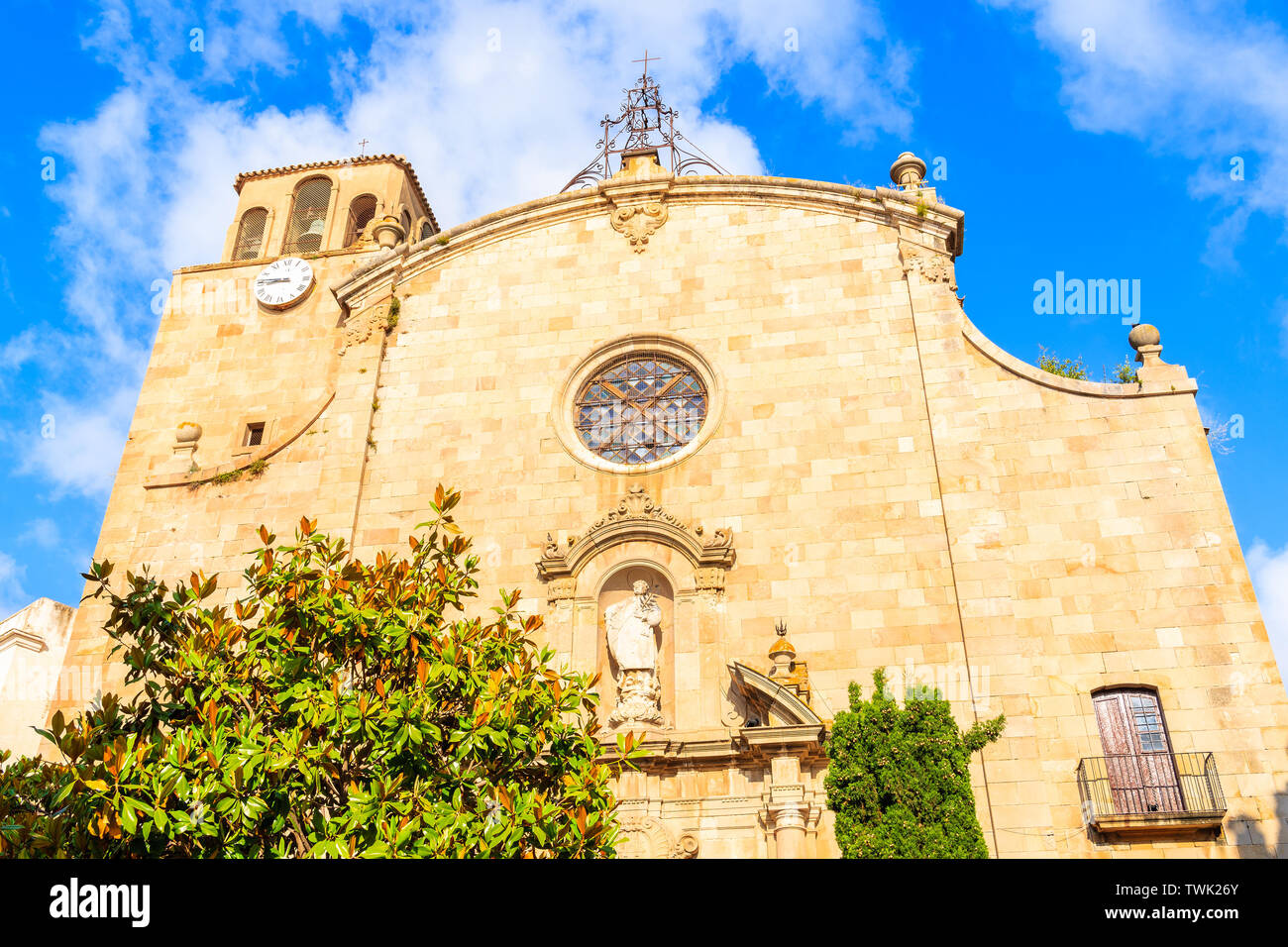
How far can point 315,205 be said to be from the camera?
2617 cm

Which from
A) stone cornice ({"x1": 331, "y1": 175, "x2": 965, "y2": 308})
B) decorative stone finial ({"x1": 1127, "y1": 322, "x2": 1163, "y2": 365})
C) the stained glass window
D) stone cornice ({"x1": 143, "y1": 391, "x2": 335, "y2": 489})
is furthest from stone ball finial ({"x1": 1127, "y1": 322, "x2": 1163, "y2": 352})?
stone cornice ({"x1": 143, "y1": 391, "x2": 335, "y2": 489})

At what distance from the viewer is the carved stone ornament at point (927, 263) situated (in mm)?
17969

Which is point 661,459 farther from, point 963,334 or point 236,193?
point 236,193

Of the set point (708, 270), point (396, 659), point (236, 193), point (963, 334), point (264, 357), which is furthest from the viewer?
point (236, 193)

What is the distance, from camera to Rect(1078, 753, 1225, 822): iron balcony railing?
13.2 metres

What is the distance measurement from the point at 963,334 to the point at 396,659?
10761 mm

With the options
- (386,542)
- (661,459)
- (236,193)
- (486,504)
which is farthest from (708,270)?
(236,193)

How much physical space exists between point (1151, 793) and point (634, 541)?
772 centimetres

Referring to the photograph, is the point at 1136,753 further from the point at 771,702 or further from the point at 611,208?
the point at 611,208

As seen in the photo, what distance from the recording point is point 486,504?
17391 millimetres

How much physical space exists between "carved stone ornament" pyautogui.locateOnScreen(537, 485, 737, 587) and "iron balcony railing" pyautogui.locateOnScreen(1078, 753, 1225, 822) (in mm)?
5664

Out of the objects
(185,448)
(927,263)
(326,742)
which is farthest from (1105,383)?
(185,448)

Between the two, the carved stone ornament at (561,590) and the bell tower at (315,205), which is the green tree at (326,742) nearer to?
the carved stone ornament at (561,590)
